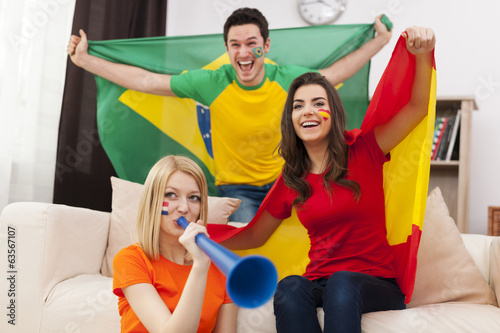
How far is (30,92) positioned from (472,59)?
2.37 m

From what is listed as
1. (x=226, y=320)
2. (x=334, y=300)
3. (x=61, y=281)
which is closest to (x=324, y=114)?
(x=334, y=300)

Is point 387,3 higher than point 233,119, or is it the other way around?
point 387,3

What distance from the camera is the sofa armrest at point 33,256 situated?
1.56 m

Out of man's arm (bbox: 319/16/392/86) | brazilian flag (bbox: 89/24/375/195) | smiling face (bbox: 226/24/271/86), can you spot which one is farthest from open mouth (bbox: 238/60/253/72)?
man's arm (bbox: 319/16/392/86)

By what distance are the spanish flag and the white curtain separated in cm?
113

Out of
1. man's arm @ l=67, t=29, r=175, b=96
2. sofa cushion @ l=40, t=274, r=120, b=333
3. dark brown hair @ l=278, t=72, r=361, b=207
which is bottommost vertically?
sofa cushion @ l=40, t=274, r=120, b=333

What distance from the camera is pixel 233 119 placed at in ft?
7.09

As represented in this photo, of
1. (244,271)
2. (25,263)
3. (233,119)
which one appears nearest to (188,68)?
(233,119)

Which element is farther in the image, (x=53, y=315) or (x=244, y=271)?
(x=53, y=315)

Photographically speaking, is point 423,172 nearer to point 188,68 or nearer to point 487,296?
point 487,296

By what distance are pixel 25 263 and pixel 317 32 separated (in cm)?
156

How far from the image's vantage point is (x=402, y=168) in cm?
148

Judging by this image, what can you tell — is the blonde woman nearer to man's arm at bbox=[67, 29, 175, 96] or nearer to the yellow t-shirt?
the yellow t-shirt

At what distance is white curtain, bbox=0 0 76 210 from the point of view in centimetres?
212
